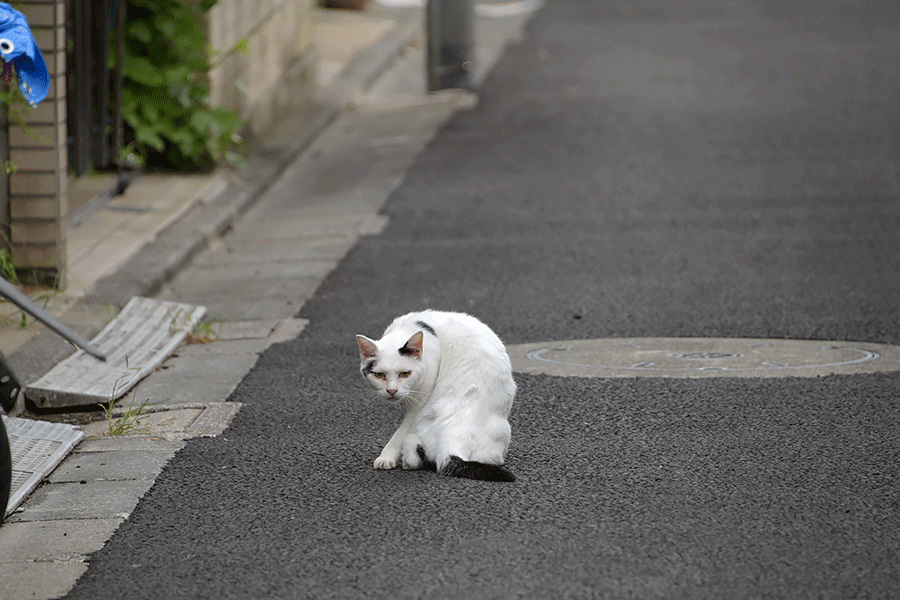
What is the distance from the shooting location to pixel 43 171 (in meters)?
6.93

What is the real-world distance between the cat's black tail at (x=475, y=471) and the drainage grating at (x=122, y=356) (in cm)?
196

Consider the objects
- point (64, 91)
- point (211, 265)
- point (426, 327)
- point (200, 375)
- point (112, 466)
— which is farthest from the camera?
point (211, 265)

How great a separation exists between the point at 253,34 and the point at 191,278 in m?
4.30

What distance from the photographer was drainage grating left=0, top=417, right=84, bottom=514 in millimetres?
4488

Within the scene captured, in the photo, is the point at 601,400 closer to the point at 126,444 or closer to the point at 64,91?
the point at 126,444

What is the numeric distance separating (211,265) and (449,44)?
671cm

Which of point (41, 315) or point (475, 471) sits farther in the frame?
point (41, 315)

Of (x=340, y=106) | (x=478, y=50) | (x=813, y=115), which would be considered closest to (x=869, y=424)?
(x=813, y=115)

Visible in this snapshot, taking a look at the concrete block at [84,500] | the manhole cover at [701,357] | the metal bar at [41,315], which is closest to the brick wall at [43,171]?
the metal bar at [41,315]

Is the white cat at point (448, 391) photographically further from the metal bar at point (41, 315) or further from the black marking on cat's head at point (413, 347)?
the metal bar at point (41, 315)

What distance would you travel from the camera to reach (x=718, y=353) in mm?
6055

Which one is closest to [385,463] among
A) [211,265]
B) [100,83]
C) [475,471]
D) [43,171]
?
[475,471]

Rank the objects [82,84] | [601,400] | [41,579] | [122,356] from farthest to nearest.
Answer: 1. [82,84]
2. [122,356]
3. [601,400]
4. [41,579]

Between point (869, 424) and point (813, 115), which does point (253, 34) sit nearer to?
point (813, 115)
